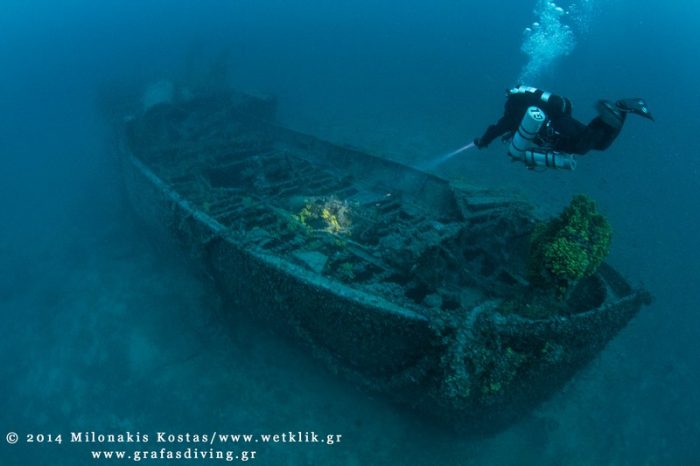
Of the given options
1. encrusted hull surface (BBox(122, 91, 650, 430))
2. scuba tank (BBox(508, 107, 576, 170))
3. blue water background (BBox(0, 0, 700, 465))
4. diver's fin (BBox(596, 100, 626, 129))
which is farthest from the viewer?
blue water background (BBox(0, 0, 700, 465))

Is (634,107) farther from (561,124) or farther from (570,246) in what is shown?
(570,246)

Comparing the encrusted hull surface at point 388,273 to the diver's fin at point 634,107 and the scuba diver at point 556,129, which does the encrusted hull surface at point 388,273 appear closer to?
the scuba diver at point 556,129

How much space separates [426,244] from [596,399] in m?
5.76

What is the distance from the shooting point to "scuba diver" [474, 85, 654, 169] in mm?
4648

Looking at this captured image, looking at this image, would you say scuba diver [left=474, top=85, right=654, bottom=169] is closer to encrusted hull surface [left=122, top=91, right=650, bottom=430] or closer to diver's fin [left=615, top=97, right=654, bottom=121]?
diver's fin [left=615, top=97, right=654, bottom=121]

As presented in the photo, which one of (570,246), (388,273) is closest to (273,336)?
(388,273)

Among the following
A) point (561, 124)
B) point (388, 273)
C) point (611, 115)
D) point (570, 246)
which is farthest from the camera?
Answer: point (388, 273)

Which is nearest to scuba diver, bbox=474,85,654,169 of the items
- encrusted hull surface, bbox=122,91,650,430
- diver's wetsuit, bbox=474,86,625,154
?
diver's wetsuit, bbox=474,86,625,154

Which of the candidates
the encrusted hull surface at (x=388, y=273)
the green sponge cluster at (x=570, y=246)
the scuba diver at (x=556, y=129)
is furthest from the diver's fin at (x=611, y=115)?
the encrusted hull surface at (x=388, y=273)

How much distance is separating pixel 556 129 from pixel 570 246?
1710 mm

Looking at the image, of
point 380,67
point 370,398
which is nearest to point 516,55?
point 380,67

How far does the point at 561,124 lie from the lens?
521 centimetres

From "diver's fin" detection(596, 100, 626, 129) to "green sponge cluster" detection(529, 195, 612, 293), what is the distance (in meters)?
1.14

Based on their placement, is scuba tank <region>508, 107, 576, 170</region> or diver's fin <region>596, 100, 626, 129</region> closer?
diver's fin <region>596, 100, 626, 129</region>
